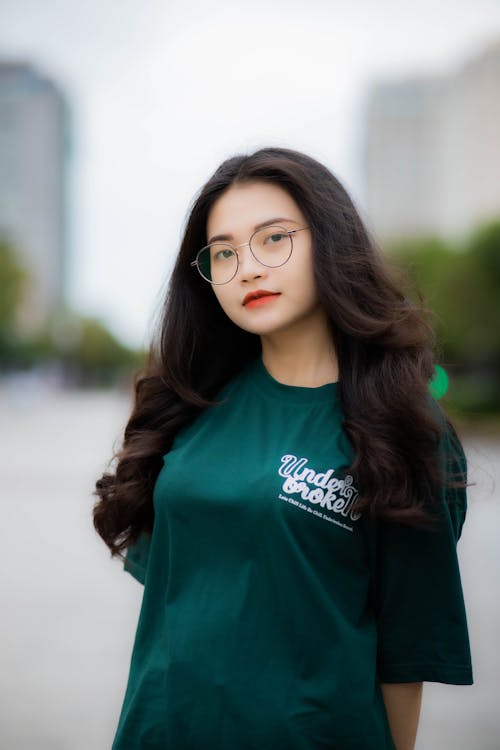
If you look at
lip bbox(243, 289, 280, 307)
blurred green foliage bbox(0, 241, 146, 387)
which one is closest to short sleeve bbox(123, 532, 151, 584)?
lip bbox(243, 289, 280, 307)

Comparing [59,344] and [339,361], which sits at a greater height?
[339,361]

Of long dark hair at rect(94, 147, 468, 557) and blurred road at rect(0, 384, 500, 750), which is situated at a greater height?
long dark hair at rect(94, 147, 468, 557)

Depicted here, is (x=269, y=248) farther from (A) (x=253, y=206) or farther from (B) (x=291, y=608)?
(B) (x=291, y=608)

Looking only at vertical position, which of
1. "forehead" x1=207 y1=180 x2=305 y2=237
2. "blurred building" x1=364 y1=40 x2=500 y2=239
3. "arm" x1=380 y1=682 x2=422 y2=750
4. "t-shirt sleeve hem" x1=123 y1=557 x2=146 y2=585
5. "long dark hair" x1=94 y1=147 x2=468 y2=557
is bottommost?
"arm" x1=380 y1=682 x2=422 y2=750

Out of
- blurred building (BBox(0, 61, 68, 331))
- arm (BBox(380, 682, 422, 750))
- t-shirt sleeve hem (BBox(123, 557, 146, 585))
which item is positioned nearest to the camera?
arm (BBox(380, 682, 422, 750))

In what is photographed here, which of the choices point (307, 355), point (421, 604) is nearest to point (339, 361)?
A: point (307, 355)

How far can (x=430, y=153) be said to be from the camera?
80.3m

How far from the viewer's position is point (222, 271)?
1.66 metres

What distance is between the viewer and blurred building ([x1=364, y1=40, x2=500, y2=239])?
64.3 m

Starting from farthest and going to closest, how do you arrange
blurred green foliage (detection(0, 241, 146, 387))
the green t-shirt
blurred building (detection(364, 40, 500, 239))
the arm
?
blurred building (detection(364, 40, 500, 239)) → blurred green foliage (detection(0, 241, 146, 387)) → the arm → the green t-shirt

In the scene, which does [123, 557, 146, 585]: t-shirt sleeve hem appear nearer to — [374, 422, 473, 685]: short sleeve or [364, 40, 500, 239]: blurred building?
[374, 422, 473, 685]: short sleeve

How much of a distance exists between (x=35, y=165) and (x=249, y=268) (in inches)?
4052

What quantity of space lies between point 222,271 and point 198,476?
1.62 feet

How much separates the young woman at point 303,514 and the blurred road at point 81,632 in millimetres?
309
